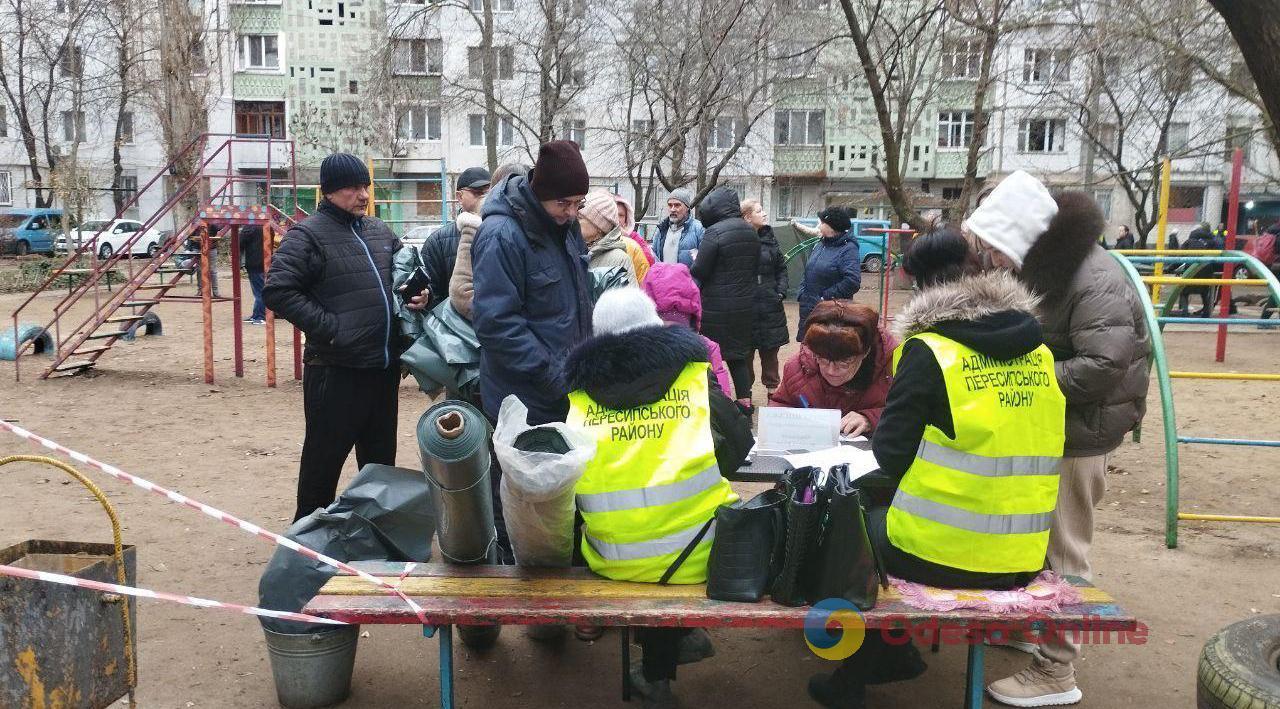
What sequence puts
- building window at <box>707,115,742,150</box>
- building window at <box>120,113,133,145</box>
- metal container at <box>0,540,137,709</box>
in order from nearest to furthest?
metal container at <box>0,540,137,709</box> → building window at <box>707,115,742,150</box> → building window at <box>120,113,133,145</box>

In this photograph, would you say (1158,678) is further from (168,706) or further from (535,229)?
(168,706)

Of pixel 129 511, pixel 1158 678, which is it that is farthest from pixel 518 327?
pixel 129 511

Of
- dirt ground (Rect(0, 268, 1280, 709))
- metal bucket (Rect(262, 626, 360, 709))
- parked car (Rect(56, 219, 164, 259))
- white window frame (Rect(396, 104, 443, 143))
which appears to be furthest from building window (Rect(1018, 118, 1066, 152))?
metal bucket (Rect(262, 626, 360, 709))

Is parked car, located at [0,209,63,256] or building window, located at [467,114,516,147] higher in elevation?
building window, located at [467,114,516,147]

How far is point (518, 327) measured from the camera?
3.66 m

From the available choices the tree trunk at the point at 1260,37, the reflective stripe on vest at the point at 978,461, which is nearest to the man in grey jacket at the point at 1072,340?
the reflective stripe on vest at the point at 978,461

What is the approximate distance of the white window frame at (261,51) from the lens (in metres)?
37.9

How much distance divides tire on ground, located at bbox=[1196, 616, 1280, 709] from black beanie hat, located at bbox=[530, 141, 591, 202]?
2546 millimetres

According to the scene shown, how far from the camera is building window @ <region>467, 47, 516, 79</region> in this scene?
1039 inches

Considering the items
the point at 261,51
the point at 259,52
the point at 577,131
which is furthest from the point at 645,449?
the point at 259,52

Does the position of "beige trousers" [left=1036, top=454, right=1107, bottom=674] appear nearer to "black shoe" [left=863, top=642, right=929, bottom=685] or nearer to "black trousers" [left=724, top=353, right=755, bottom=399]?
"black shoe" [left=863, top=642, right=929, bottom=685]

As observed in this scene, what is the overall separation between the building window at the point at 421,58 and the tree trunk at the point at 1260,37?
103ft

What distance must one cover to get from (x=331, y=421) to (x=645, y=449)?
199 cm

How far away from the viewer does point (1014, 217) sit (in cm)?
349
